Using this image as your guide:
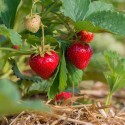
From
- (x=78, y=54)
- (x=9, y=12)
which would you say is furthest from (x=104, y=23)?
(x=9, y=12)

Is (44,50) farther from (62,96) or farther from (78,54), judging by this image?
(62,96)

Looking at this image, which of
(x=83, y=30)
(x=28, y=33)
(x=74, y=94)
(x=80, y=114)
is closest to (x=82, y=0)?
(x=83, y=30)

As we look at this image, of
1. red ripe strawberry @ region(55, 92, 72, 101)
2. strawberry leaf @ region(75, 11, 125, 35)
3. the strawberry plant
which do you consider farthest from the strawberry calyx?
red ripe strawberry @ region(55, 92, 72, 101)

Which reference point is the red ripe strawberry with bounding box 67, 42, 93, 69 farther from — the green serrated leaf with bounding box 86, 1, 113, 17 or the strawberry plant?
the green serrated leaf with bounding box 86, 1, 113, 17

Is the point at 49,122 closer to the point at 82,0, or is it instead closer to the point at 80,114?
the point at 80,114

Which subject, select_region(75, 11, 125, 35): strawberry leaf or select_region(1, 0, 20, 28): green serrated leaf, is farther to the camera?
select_region(1, 0, 20, 28): green serrated leaf
